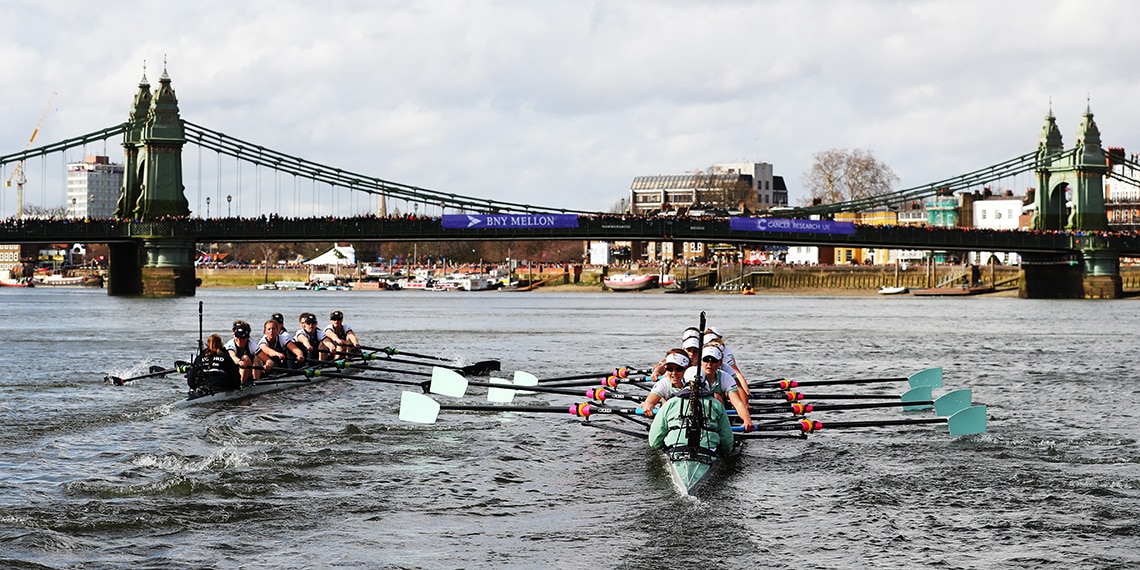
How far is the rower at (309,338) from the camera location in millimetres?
29312

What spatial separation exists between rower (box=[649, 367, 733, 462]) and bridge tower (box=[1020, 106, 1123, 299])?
302ft

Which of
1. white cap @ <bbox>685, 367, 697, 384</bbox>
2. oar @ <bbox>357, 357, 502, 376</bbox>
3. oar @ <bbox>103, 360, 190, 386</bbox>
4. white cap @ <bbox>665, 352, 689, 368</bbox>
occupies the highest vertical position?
white cap @ <bbox>665, 352, 689, 368</bbox>

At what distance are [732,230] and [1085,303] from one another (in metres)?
25.4

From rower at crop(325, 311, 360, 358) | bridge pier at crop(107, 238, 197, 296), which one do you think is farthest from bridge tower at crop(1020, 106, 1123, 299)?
rower at crop(325, 311, 360, 358)

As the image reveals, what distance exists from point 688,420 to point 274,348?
1311 centimetres

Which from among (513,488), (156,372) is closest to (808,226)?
(156,372)

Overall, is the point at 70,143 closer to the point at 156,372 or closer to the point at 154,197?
the point at 154,197

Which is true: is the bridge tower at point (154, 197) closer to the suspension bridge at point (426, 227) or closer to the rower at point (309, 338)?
the suspension bridge at point (426, 227)

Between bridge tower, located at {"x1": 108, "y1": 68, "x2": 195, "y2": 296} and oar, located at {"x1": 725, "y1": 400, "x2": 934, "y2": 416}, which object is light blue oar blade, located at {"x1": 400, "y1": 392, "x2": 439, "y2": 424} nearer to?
oar, located at {"x1": 725, "y1": 400, "x2": 934, "y2": 416}

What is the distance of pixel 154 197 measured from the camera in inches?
3799

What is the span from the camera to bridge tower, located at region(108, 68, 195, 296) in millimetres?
93250

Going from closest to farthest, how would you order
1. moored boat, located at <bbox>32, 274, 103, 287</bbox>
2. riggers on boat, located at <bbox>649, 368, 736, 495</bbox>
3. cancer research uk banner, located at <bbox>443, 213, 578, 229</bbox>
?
riggers on boat, located at <bbox>649, 368, 736, 495</bbox> → cancer research uk banner, located at <bbox>443, 213, 578, 229</bbox> → moored boat, located at <bbox>32, 274, 103, 287</bbox>

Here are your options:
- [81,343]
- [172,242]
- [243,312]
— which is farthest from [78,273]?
[81,343]

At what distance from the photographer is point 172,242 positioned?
93000 mm
